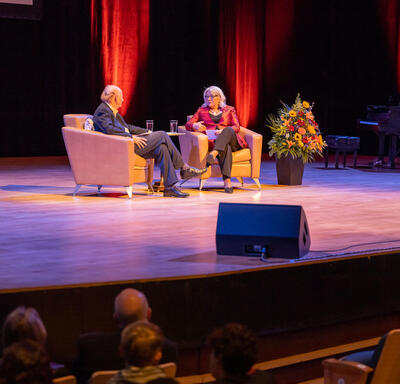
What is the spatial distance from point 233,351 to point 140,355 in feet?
0.88

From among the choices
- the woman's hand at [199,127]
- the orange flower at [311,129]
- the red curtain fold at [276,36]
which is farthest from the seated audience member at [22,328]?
the red curtain fold at [276,36]

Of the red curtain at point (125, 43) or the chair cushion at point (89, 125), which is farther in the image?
the red curtain at point (125, 43)

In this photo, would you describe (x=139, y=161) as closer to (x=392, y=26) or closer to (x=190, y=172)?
(x=190, y=172)

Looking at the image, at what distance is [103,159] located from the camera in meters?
6.75

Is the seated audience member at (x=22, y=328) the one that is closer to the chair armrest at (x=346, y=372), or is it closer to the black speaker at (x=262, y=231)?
the chair armrest at (x=346, y=372)

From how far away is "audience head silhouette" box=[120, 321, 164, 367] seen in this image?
217 centimetres

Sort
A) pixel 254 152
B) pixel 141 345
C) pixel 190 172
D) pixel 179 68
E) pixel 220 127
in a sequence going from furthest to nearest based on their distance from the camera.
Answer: pixel 179 68
pixel 220 127
pixel 254 152
pixel 190 172
pixel 141 345

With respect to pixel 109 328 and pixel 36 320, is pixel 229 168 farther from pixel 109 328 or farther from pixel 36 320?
pixel 36 320

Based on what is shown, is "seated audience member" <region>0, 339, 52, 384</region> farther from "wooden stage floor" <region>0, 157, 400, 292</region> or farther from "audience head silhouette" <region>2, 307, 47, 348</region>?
"wooden stage floor" <region>0, 157, 400, 292</region>

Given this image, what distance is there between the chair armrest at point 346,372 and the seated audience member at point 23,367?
1270 mm

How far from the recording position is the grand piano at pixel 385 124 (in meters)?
9.77

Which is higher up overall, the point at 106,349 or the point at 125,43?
the point at 125,43

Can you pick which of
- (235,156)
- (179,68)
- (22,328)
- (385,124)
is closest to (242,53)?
(179,68)

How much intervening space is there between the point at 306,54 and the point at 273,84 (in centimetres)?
74
